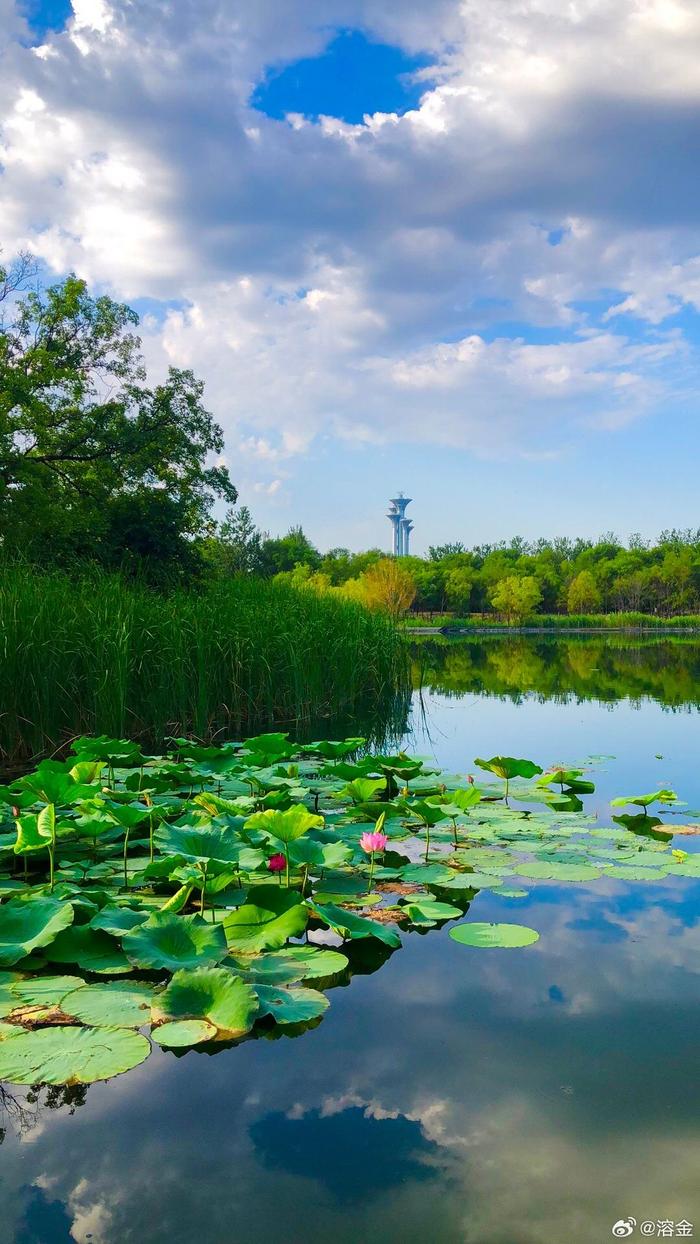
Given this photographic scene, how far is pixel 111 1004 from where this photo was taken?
2.03 metres

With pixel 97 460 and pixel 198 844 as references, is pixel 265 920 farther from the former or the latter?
pixel 97 460

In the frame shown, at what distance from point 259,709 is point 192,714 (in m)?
0.95

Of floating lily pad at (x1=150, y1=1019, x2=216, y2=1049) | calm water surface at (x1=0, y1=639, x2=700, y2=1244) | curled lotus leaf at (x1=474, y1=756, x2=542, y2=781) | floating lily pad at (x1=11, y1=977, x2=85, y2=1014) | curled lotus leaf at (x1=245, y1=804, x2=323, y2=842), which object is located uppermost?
curled lotus leaf at (x1=245, y1=804, x2=323, y2=842)

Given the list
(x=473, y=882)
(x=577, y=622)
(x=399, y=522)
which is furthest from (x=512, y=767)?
(x=399, y=522)

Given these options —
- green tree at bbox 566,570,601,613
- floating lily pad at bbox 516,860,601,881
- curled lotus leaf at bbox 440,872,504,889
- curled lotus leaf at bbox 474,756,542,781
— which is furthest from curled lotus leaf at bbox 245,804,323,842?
green tree at bbox 566,570,601,613

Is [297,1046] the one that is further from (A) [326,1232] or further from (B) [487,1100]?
(A) [326,1232]

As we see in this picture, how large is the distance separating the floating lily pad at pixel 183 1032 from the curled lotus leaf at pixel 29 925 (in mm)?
516

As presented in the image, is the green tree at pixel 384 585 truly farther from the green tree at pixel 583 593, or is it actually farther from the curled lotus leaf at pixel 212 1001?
the curled lotus leaf at pixel 212 1001

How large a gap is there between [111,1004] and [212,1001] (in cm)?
27

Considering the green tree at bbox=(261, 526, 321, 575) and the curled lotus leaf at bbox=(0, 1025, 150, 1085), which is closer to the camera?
the curled lotus leaf at bbox=(0, 1025, 150, 1085)

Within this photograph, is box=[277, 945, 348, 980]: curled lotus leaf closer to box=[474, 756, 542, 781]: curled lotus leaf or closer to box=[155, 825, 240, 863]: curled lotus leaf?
box=[155, 825, 240, 863]: curled lotus leaf

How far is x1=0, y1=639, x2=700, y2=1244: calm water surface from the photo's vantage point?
4.56 feet

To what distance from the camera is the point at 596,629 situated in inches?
1964

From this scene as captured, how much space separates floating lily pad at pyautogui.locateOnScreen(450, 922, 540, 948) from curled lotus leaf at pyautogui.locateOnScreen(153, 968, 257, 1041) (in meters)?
0.82
